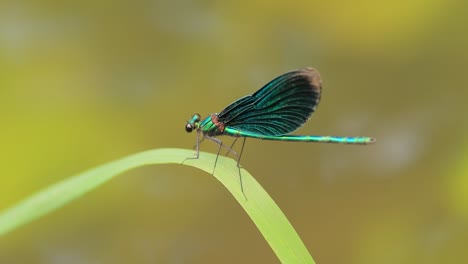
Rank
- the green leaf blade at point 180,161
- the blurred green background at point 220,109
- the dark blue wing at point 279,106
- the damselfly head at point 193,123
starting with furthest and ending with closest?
the blurred green background at point 220,109 → the damselfly head at point 193,123 → the dark blue wing at point 279,106 → the green leaf blade at point 180,161

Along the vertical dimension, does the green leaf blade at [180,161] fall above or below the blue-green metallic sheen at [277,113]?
below

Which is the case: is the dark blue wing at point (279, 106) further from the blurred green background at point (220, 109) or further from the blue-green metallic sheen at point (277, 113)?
the blurred green background at point (220, 109)

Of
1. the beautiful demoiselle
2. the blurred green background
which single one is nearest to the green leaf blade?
the beautiful demoiselle

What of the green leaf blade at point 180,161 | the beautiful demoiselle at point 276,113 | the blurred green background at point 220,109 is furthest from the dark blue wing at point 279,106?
the blurred green background at point 220,109

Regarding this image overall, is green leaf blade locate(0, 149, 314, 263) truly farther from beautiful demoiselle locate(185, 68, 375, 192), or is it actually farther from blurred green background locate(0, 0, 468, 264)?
blurred green background locate(0, 0, 468, 264)

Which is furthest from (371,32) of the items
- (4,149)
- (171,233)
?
(4,149)

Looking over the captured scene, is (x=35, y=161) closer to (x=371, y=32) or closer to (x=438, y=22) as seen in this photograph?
(x=371, y=32)

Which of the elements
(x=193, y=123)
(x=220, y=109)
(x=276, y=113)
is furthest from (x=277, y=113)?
(x=220, y=109)
